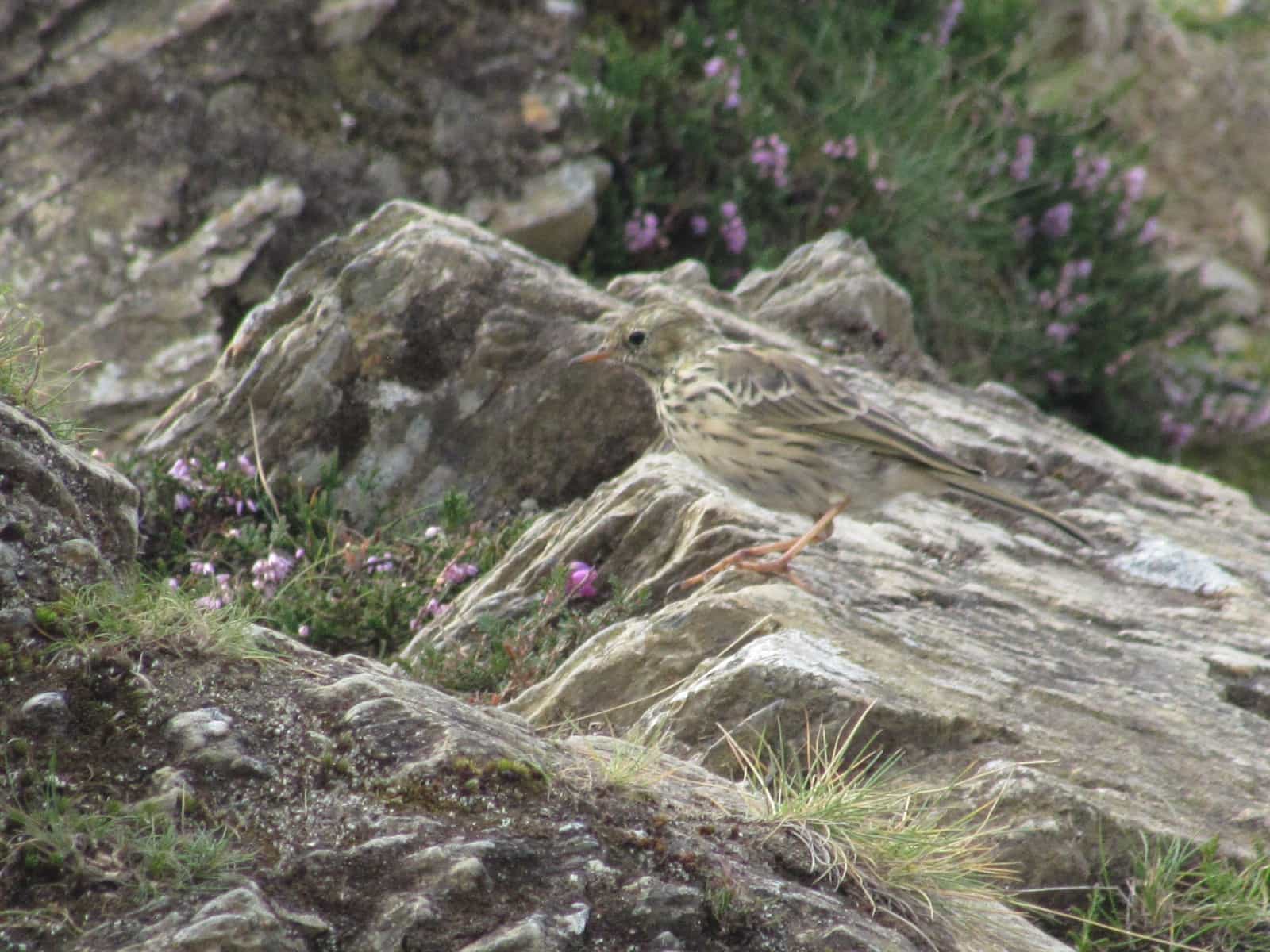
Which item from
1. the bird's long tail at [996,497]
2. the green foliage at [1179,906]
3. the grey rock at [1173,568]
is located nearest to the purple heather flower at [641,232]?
the grey rock at [1173,568]

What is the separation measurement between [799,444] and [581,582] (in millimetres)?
1081

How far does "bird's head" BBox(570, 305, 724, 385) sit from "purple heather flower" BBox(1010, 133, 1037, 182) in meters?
5.79

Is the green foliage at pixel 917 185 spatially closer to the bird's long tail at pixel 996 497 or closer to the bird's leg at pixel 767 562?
the bird's long tail at pixel 996 497

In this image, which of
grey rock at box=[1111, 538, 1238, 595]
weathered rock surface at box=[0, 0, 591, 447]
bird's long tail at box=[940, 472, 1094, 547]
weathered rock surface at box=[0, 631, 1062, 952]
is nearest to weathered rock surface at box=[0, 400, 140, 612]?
weathered rock surface at box=[0, 631, 1062, 952]

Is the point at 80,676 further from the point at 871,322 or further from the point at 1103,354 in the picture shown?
the point at 1103,354

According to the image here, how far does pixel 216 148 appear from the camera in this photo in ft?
29.5

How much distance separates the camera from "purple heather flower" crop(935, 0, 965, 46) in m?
11.8

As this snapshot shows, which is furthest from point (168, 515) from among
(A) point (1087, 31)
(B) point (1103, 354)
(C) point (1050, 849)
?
(A) point (1087, 31)

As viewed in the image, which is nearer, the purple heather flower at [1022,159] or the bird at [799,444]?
the bird at [799,444]

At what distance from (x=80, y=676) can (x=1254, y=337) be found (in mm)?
12815

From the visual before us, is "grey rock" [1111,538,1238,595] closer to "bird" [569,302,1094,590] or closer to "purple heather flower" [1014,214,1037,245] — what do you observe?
"bird" [569,302,1094,590]

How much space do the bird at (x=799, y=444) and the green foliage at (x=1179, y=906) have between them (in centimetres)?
165

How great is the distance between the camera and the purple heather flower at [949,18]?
11.8 m

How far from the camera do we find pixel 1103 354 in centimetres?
1109
